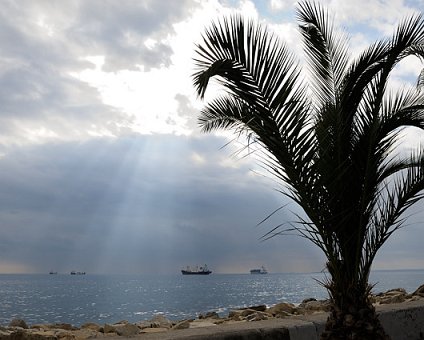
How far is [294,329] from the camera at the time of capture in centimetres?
475

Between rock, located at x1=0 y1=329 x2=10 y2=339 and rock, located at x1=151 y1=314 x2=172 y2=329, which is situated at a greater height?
rock, located at x1=151 y1=314 x2=172 y2=329

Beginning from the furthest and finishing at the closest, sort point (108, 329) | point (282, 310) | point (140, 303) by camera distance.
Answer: point (140, 303), point (282, 310), point (108, 329)

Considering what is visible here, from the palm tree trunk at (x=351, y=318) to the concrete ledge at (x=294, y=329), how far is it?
38 centimetres

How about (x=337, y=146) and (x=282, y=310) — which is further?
(x=282, y=310)

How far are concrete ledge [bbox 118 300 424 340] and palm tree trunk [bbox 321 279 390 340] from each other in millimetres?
385

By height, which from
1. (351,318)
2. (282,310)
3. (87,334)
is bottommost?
(87,334)

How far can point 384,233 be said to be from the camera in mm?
4793

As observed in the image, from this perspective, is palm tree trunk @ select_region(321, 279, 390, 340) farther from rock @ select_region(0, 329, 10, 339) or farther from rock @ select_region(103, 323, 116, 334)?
rock @ select_region(0, 329, 10, 339)

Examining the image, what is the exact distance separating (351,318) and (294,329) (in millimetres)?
625

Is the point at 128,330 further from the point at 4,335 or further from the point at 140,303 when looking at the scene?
the point at 140,303

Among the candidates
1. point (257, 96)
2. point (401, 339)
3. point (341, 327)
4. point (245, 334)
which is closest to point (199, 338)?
point (245, 334)

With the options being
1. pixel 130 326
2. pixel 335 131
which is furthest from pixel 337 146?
pixel 130 326

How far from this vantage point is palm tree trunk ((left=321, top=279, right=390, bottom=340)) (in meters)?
4.39

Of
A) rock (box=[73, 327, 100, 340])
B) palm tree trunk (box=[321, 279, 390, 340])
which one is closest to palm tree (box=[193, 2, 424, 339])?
palm tree trunk (box=[321, 279, 390, 340])
